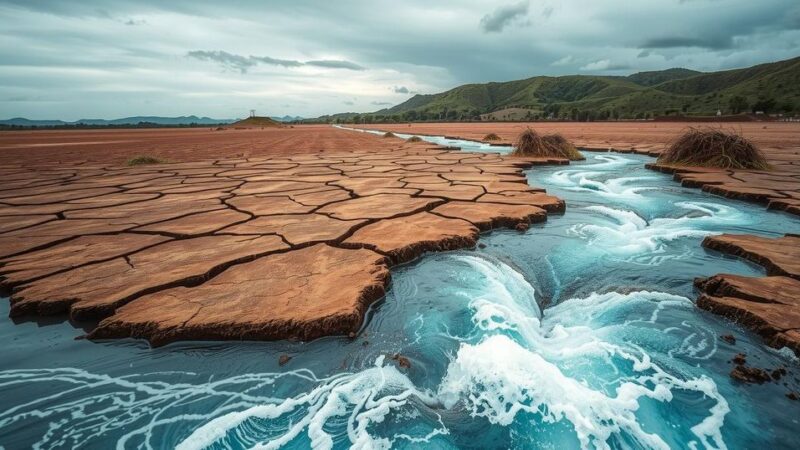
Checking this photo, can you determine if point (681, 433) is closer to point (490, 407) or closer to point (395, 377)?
point (490, 407)

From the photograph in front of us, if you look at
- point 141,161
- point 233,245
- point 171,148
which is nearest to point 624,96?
point 171,148

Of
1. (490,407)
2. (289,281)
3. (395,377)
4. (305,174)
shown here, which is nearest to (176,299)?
(289,281)

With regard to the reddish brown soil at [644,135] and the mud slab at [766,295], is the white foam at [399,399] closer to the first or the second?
the mud slab at [766,295]

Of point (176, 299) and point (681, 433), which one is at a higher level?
point (176, 299)

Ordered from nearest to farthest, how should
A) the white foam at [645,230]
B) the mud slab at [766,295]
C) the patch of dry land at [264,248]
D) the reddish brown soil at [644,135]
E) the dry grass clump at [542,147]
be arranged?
the mud slab at [766,295], the patch of dry land at [264,248], the white foam at [645,230], the dry grass clump at [542,147], the reddish brown soil at [644,135]

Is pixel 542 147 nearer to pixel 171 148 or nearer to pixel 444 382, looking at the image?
pixel 444 382

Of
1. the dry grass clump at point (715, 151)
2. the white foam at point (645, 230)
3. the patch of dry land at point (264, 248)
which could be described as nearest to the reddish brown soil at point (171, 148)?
the patch of dry land at point (264, 248)
